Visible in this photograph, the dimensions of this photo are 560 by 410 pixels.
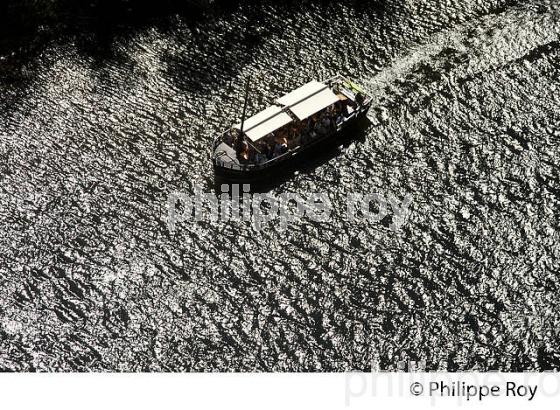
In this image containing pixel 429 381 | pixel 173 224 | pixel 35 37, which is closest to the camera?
pixel 429 381

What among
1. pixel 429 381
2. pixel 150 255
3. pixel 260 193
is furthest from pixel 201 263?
pixel 429 381

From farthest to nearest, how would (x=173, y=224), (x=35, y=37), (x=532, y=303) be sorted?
1. (x=35, y=37)
2. (x=173, y=224)
3. (x=532, y=303)

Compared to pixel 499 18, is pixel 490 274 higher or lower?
lower

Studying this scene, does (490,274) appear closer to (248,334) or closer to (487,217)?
(487,217)
